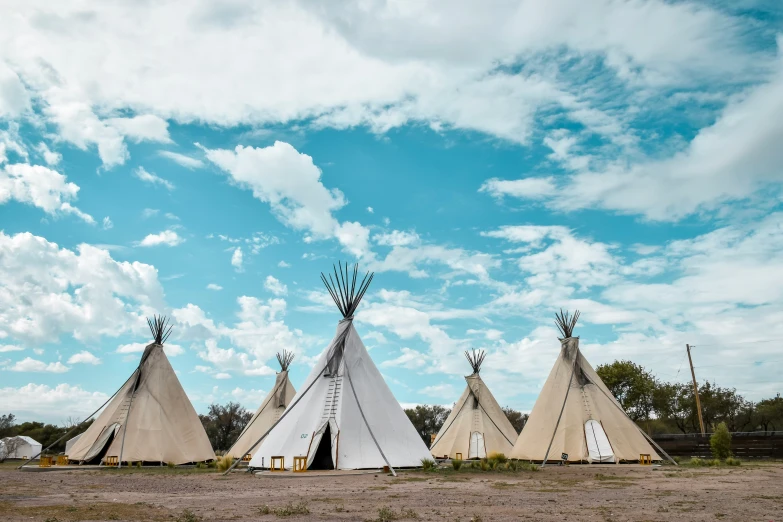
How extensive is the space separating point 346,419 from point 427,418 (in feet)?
136

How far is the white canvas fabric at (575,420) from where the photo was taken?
24969 millimetres

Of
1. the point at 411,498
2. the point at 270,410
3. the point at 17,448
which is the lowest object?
the point at 411,498

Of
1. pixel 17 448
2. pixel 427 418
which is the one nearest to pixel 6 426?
pixel 17 448

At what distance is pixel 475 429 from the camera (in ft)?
113

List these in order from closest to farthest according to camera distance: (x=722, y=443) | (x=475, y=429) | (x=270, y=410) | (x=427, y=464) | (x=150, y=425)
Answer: (x=427, y=464) → (x=722, y=443) → (x=150, y=425) → (x=475, y=429) → (x=270, y=410)

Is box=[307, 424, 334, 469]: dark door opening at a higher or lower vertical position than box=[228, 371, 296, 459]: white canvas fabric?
lower

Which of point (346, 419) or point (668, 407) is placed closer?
point (346, 419)

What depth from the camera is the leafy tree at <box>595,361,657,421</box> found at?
4553 cm

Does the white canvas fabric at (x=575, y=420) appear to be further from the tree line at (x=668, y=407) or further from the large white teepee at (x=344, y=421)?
the tree line at (x=668, y=407)

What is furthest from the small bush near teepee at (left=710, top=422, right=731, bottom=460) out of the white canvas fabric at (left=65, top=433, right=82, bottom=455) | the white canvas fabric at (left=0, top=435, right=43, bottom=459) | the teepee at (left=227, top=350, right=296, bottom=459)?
the white canvas fabric at (left=0, top=435, right=43, bottom=459)

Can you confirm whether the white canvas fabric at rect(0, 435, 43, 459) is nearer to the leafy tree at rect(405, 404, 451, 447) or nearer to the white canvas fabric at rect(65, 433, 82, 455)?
the white canvas fabric at rect(65, 433, 82, 455)

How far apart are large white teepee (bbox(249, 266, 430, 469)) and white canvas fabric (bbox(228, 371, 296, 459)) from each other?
1229cm

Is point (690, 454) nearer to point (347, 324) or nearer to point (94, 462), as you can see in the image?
point (347, 324)

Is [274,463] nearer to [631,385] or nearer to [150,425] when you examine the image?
[150,425]
